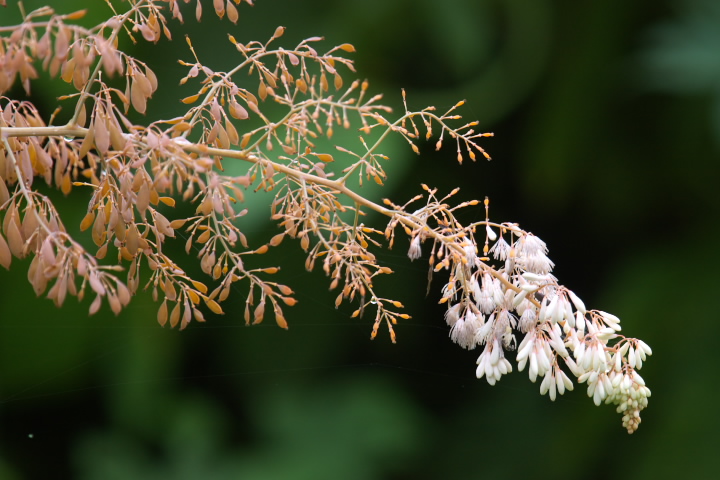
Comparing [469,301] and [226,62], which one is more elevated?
[469,301]

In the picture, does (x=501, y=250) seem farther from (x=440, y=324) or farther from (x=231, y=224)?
(x=440, y=324)

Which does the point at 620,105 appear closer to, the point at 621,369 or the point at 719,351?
the point at 719,351

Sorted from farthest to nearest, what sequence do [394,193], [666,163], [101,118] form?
1. [666,163]
2. [394,193]
3. [101,118]

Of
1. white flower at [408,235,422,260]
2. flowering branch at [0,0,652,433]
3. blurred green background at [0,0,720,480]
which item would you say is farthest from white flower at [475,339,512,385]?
blurred green background at [0,0,720,480]

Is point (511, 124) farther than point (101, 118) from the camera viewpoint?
Yes

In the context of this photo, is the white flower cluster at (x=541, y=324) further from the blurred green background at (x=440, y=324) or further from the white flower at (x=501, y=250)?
the blurred green background at (x=440, y=324)

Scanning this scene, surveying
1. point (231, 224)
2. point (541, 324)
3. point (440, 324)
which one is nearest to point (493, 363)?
point (541, 324)

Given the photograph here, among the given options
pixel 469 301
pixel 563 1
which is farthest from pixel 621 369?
pixel 563 1
